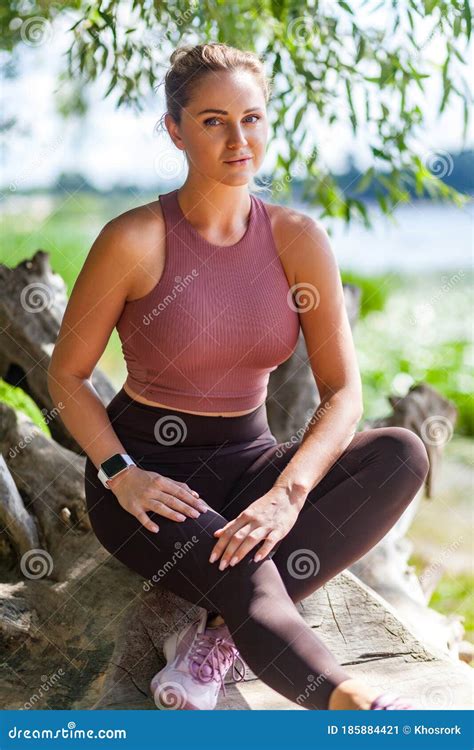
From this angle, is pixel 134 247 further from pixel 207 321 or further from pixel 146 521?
pixel 146 521

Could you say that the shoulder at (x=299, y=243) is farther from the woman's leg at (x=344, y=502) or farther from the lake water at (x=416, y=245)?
the lake water at (x=416, y=245)

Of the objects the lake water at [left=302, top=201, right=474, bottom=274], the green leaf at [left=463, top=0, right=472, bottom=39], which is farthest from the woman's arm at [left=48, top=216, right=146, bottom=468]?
the lake water at [left=302, top=201, right=474, bottom=274]

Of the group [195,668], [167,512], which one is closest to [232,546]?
[167,512]

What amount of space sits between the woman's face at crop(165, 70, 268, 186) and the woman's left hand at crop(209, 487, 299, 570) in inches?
25.1

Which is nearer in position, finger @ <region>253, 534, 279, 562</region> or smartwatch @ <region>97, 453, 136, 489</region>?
finger @ <region>253, 534, 279, 562</region>

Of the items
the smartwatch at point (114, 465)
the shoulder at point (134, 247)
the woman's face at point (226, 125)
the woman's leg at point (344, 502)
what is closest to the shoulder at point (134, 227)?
the shoulder at point (134, 247)

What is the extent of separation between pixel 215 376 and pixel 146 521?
346mm

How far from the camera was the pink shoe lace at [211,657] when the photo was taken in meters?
1.67

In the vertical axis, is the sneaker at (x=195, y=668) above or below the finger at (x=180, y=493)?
below

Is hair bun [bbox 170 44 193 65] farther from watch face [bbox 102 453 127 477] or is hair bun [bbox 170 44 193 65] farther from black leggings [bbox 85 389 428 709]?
Result: watch face [bbox 102 453 127 477]

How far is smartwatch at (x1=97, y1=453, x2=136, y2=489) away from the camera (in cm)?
178

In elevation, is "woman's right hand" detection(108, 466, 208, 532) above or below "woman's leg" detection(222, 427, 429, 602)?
above

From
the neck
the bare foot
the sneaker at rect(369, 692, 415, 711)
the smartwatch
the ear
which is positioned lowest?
the sneaker at rect(369, 692, 415, 711)

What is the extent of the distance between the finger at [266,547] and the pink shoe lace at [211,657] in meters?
0.22
